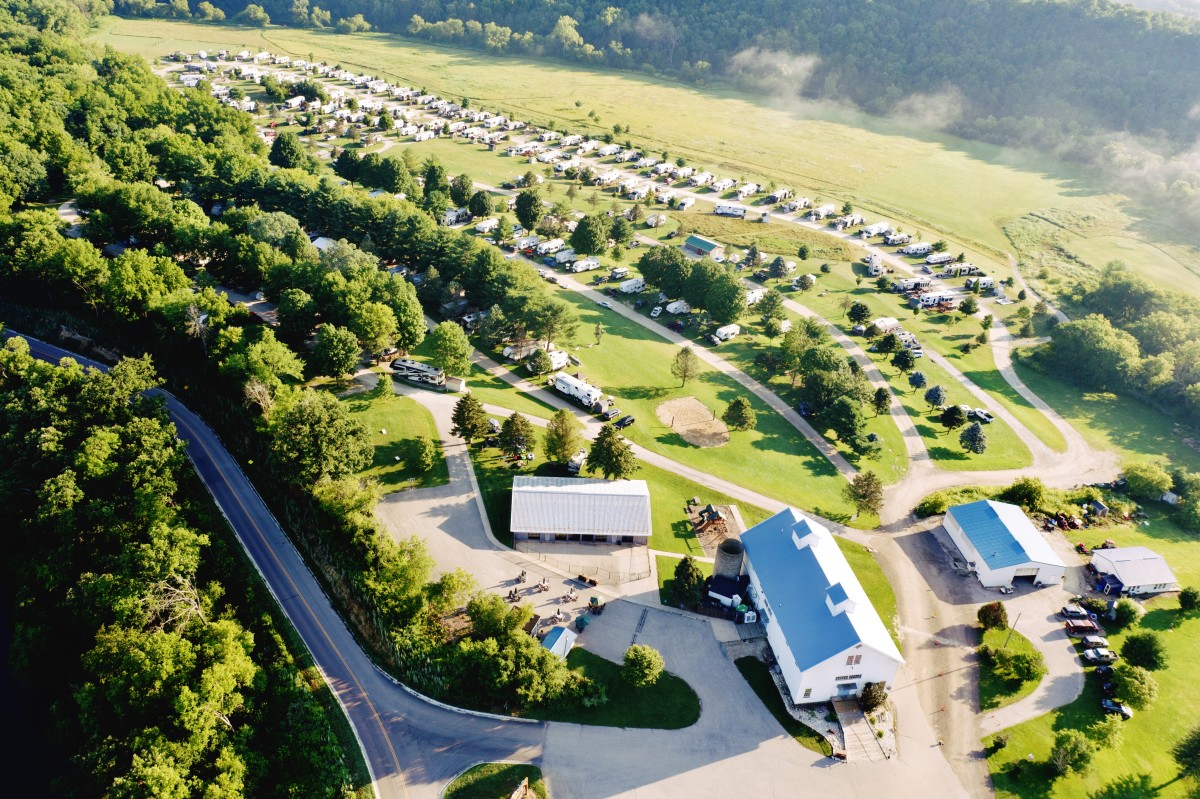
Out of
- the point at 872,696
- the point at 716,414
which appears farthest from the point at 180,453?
the point at 872,696

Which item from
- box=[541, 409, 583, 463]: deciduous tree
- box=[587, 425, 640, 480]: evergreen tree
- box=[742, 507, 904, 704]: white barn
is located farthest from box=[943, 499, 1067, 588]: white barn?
box=[541, 409, 583, 463]: deciduous tree

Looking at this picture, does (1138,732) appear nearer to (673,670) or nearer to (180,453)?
(673,670)

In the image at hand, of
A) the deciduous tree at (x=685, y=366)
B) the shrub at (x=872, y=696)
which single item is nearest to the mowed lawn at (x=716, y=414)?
the deciduous tree at (x=685, y=366)

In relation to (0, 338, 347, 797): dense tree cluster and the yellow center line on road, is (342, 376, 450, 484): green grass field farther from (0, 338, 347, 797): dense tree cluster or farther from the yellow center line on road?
(0, 338, 347, 797): dense tree cluster

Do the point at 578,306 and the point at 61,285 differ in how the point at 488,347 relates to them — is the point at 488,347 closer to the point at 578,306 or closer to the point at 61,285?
the point at 578,306

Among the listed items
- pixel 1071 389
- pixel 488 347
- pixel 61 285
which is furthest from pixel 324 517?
pixel 1071 389

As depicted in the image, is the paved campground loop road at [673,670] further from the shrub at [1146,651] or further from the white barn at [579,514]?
the shrub at [1146,651]
